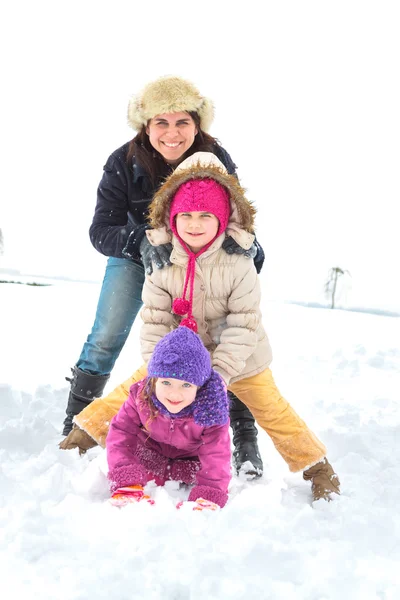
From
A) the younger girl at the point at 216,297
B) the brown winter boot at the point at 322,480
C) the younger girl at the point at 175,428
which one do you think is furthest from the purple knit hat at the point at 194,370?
the brown winter boot at the point at 322,480

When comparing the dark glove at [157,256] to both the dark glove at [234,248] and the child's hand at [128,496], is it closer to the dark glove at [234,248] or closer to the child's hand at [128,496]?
the dark glove at [234,248]

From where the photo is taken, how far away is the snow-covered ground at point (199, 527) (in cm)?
175

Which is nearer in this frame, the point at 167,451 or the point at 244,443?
the point at 167,451

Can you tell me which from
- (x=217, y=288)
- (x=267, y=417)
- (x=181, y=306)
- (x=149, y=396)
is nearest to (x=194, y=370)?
(x=149, y=396)

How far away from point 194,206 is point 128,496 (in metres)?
1.36

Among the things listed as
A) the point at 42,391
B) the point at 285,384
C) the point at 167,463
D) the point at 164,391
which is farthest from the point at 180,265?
the point at 285,384

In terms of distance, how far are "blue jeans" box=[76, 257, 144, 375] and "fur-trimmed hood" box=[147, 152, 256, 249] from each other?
0.57 meters

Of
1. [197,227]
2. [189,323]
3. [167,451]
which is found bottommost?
[167,451]

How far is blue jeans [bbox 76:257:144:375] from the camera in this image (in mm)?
3426

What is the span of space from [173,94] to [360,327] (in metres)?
5.92

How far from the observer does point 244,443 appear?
319 centimetres

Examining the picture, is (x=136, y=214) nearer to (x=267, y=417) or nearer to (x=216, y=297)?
(x=216, y=297)

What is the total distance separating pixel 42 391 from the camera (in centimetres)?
405

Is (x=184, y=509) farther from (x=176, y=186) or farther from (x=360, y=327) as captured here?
(x=360, y=327)
